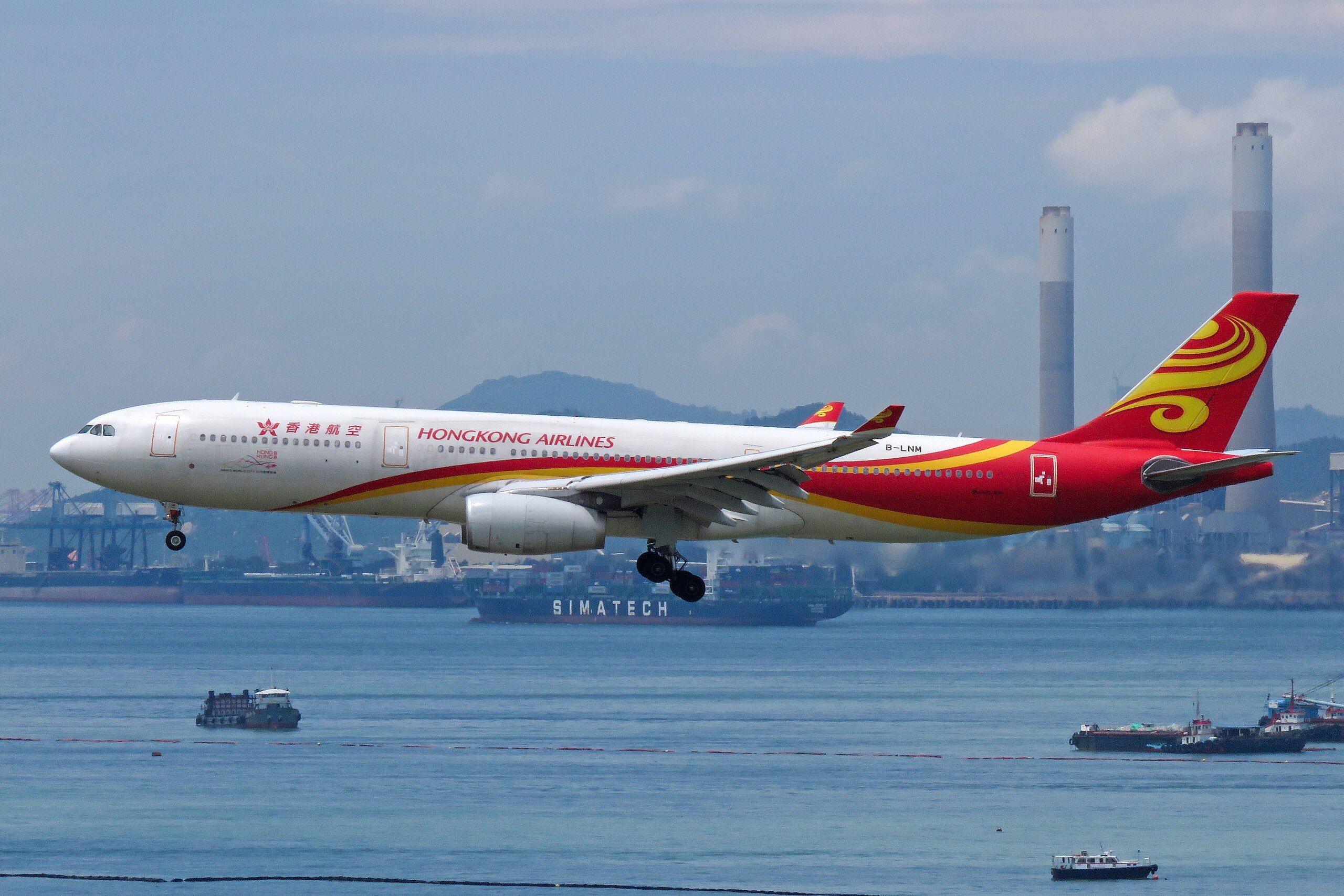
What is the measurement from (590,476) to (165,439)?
10.5 metres

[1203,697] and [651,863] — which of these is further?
[1203,697]

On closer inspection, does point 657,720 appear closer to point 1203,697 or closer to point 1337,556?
point 1203,697

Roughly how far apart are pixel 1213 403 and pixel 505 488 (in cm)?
1911

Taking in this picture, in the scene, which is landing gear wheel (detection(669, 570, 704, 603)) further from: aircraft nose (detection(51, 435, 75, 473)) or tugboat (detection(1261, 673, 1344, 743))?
tugboat (detection(1261, 673, 1344, 743))

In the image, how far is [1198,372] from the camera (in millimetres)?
46688

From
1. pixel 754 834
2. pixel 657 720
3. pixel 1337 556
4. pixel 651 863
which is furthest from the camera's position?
pixel 1337 556

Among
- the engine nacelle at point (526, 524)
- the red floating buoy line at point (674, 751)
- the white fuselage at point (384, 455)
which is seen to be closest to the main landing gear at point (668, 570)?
the white fuselage at point (384, 455)

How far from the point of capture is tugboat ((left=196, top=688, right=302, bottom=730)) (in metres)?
161

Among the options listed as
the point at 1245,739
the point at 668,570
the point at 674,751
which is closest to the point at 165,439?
the point at 668,570

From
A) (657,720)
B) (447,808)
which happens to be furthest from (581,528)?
(657,720)

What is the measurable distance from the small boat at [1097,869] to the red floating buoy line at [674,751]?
35.9 meters

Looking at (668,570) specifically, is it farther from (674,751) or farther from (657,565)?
(674,751)

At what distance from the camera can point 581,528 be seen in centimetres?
4069

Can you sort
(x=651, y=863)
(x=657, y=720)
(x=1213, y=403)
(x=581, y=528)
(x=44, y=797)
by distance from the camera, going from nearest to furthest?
(x=581, y=528), (x=1213, y=403), (x=651, y=863), (x=44, y=797), (x=657, y=720)
